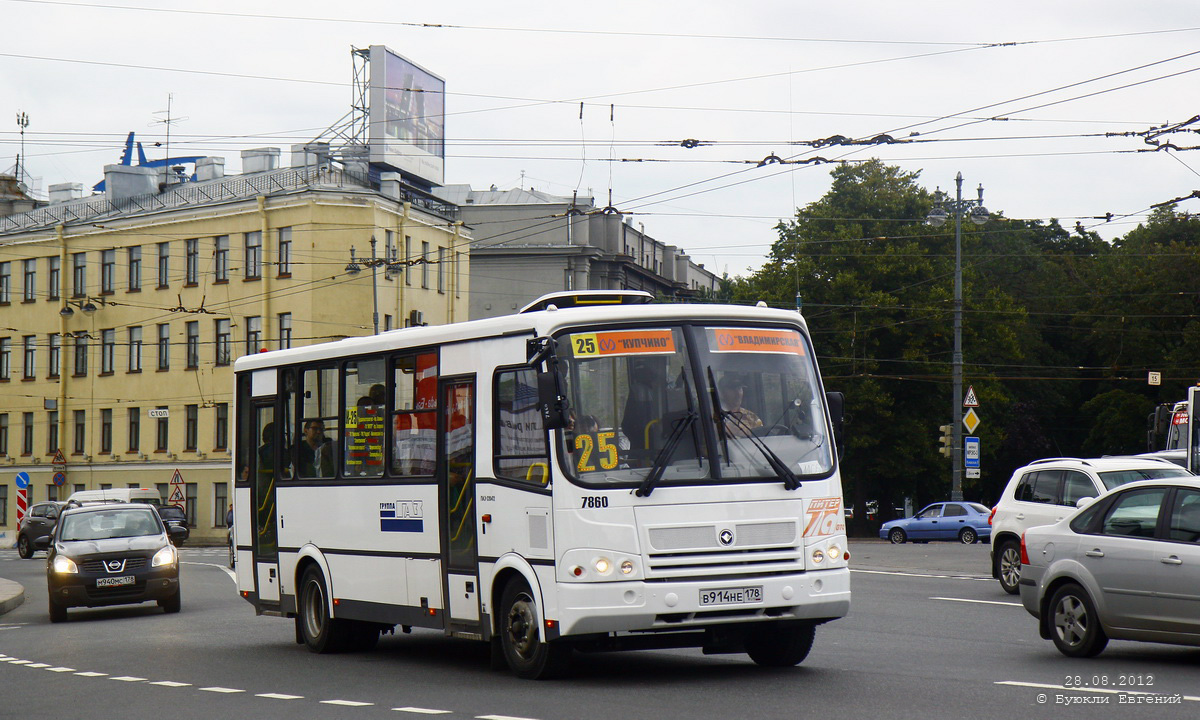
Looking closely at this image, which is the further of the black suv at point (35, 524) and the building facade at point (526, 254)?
the building facade at point (526, 254)

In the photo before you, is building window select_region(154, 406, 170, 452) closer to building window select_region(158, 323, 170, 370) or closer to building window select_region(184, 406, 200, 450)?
building window select_region(184, 406, 200, 450)

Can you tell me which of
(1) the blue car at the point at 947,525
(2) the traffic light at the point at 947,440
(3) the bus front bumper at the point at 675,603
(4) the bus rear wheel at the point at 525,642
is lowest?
(1) the blue car at the point at 947,525

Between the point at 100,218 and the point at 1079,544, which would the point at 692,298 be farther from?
the point at 1079,544

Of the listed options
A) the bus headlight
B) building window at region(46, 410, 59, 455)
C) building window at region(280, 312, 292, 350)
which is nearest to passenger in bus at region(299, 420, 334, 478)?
the bus headlight

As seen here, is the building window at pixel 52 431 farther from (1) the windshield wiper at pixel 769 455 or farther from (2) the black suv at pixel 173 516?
(1) the windshield wiper at pixel 769 455

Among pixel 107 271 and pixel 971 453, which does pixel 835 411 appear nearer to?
pixel 971 453

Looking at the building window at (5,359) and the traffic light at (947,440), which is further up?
the building window at (5,359)

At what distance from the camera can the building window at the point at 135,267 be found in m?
66.1

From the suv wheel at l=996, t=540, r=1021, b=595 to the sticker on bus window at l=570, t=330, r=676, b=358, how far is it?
10.8 m

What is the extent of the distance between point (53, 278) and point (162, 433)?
10.0 meters

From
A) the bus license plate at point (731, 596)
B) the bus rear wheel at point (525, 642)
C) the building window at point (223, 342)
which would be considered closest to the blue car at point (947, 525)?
the building window at point (223, 342)

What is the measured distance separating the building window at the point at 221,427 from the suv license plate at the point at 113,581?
4141 centimetres

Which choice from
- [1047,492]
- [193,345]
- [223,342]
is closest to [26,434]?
[193,345]

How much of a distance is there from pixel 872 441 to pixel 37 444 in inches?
1483
